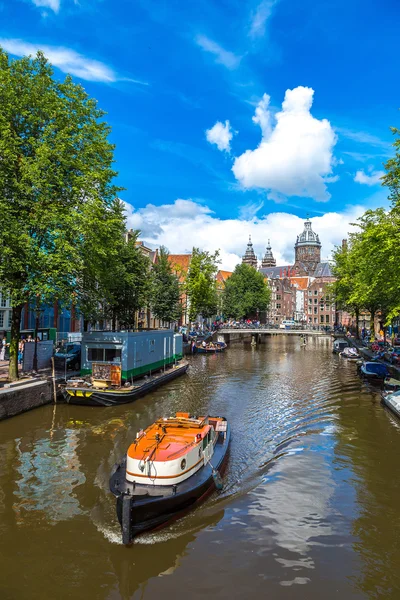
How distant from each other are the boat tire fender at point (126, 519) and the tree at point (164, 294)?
4479 centimetres

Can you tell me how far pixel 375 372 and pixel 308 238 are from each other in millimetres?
157542

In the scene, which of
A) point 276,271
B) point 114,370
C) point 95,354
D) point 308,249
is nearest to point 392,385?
point 114,370

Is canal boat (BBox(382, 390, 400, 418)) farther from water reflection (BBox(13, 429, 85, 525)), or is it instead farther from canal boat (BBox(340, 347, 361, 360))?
canal boat (BBox(340, 347, 361, 360))

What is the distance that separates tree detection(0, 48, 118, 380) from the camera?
888 inches

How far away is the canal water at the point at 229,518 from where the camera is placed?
9.47m

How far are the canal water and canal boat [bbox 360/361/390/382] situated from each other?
11596 mm

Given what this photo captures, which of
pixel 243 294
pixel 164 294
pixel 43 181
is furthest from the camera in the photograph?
pixel 243 294

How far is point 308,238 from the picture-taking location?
609 feet

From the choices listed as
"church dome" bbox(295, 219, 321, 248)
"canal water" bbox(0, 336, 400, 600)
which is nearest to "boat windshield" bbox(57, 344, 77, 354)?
"canal water" bbox(0, 336, 400, 600)

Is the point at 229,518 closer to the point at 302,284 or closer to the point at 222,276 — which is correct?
the point at 222,276

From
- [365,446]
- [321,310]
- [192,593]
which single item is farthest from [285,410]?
[321,310]

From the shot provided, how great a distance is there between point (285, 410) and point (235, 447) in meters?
7.94

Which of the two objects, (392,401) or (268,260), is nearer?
(392,401)

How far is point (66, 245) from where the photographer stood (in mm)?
22703
